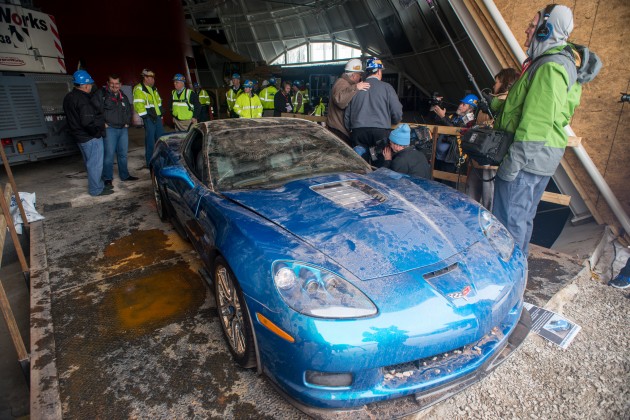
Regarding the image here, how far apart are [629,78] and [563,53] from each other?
166 centimetres

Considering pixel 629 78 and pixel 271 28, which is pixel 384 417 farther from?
pixel 271 28

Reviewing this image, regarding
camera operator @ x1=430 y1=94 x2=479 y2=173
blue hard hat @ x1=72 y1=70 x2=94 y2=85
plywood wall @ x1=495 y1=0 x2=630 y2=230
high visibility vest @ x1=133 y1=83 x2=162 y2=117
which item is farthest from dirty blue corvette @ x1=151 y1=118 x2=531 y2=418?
high visibility vest @ x1=133 y1=83 x2=162 y2=117

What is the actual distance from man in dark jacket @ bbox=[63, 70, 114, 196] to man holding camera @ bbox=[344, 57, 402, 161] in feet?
11.8

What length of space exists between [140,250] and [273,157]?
71.6 inches

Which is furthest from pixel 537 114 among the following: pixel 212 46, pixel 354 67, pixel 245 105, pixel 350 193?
pixel 212 46

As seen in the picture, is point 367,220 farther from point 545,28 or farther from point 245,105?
point 245,105

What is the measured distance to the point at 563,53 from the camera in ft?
8.46

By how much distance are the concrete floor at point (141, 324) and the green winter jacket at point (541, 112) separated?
38.5 inches

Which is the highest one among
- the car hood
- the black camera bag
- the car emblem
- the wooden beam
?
the wooden beam

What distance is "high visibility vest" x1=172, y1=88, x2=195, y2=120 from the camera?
735cm

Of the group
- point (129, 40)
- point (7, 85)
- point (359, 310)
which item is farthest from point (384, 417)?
point (129, 40)

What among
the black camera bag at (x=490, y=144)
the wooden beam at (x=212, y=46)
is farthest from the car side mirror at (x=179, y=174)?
the wooden beam at (x=212, y=46)

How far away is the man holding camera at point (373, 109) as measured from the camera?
427 cm

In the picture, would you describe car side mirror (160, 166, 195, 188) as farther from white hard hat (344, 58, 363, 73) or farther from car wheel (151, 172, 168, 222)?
white hard hat (344, 58, 363, 73)
